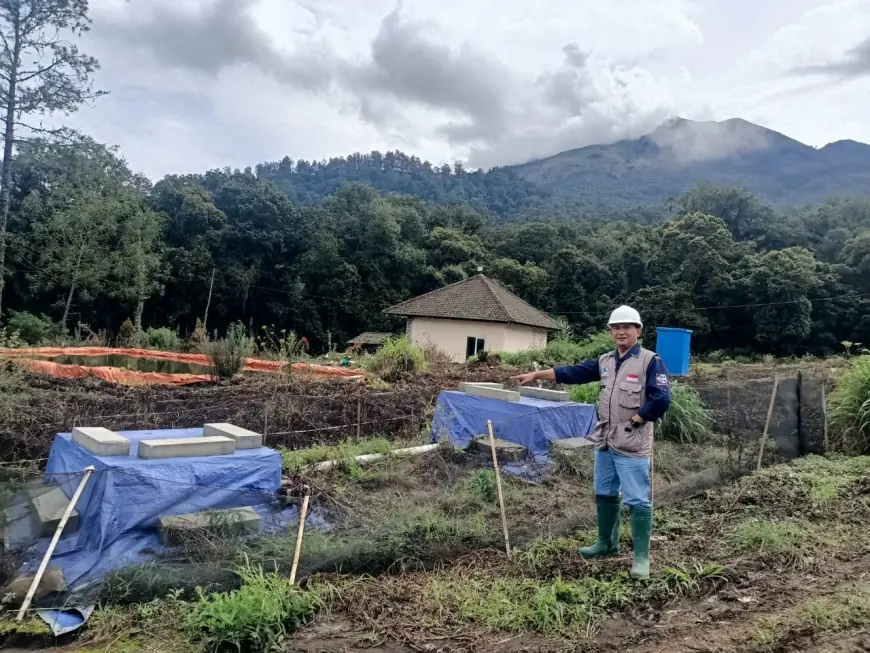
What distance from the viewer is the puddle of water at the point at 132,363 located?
46.6 ft

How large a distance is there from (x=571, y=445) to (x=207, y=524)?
408 centimetres

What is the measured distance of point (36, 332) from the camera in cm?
2256

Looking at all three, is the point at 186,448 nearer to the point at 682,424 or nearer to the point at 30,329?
the point at 682,424

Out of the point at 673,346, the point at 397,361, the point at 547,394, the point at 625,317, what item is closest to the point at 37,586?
the point at 625,317

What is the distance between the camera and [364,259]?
41.3 metres

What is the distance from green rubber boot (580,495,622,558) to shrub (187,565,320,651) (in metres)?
1.84

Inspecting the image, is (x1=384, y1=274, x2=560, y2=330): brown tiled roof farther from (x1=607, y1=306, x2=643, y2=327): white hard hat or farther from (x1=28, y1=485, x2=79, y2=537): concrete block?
(x1=28, y1=485, x2=79, y2=537): concrete block

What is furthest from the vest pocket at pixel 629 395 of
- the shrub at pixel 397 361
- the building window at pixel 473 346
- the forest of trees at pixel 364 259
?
the forest of trees at pixel 364 259

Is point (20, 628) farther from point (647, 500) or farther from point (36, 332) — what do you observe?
point (36, 332)

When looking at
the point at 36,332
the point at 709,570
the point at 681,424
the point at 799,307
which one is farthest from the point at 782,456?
the point at 799,307

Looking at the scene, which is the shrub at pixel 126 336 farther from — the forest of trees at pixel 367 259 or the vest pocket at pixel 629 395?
the vest pocket at pixel 629 395

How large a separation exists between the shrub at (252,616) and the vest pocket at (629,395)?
82.2 inches

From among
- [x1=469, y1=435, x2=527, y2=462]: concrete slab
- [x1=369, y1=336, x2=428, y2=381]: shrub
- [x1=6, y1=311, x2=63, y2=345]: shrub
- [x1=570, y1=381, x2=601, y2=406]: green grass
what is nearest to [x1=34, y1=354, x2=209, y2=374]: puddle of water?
Result: [x1=369, y1=336, x2=428, y2=381]: shrub

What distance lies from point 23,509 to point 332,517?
2.02 meters
